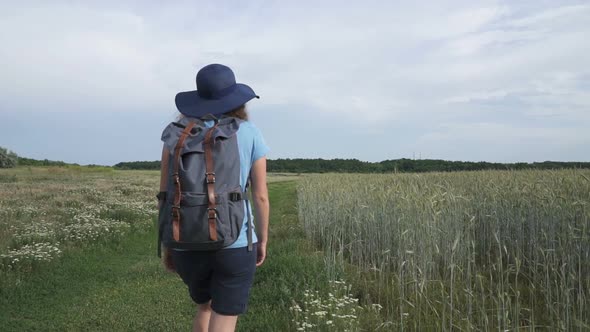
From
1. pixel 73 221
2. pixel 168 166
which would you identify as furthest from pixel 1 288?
pixel 168 166

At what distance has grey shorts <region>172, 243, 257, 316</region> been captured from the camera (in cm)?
302

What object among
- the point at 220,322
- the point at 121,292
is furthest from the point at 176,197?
the point at 121,292

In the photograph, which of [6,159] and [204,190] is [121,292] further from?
[6,159]

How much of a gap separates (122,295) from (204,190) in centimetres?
513

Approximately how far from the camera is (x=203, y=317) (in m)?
3.48

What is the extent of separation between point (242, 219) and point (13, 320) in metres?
4.84

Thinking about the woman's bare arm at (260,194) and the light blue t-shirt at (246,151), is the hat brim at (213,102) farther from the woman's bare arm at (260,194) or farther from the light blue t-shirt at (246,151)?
the woman's bare arm at (260,194)

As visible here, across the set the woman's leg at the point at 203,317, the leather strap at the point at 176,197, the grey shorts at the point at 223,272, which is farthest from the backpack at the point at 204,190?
the woman's leg at the point at 203,317

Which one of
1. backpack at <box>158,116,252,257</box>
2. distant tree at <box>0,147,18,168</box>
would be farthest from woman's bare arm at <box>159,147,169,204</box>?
distant tree at <box>0,147,18,168</box>

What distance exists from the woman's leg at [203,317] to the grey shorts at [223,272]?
11.7 inches

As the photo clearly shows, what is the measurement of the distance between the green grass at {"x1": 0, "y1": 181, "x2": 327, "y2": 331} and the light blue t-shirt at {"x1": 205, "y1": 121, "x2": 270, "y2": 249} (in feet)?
8.30

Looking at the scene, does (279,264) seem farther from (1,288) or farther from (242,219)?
(242,219)

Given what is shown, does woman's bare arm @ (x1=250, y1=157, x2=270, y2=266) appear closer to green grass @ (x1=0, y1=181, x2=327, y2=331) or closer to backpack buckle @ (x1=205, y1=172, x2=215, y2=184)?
backpack buckle @ (x1=205, y1=172, x2=215, y2=184)

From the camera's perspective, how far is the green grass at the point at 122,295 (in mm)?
5902
